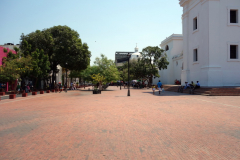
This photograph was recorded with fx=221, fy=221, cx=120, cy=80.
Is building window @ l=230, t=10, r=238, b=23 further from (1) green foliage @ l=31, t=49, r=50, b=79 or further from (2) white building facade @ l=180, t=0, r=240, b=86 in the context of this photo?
(1) green foliage @ l=31, t=49, r=50, b=79

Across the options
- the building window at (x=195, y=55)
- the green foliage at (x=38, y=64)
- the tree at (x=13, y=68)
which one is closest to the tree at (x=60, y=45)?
the green foliage at (x=38, y=64)

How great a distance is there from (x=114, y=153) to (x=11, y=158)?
2.02m

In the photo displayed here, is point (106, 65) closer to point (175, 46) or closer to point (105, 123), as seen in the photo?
point (175, 46)

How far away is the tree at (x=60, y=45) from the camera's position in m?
34.8

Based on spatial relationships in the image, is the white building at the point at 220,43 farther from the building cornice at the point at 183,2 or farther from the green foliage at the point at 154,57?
the green foliage at the point at 154,57

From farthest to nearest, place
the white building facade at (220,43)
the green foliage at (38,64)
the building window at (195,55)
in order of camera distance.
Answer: the building window at (195,55)
the green foliage at (38,64)
the white building facade at (220,43)

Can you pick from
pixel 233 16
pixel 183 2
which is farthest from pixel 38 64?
pixel 233 16

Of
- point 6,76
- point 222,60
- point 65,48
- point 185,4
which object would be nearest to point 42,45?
A: point 65,48

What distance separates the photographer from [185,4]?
3253 centimetres

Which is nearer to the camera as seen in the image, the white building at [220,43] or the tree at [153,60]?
the white building at [220,43]

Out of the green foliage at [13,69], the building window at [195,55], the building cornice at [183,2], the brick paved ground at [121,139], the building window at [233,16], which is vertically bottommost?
the brick paved ground at [121,139]

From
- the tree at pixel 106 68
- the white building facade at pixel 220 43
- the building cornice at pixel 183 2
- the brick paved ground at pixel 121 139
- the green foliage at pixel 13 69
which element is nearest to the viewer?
the brick paved ground at pixel 121 139

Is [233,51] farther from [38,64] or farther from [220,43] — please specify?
[38,64]

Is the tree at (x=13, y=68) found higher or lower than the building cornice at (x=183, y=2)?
lower
